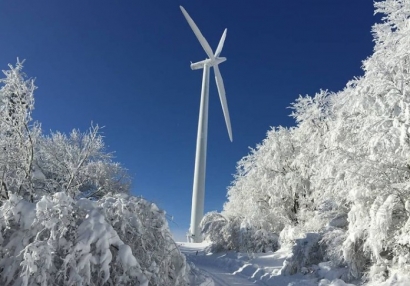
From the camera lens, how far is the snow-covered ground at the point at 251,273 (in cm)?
1140

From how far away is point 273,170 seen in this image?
29.5 m

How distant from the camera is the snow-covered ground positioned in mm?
11398

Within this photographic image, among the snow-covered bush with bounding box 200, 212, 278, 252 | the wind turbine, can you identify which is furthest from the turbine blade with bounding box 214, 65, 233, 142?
the snow-covered bush with bounding box 200, 212, 278, 252

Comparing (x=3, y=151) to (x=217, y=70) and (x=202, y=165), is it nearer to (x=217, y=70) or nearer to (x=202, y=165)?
(x=202, y=165)

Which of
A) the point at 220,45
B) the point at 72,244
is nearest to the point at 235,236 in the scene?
the point at 72,244

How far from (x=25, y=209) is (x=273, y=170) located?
2446 centimetres

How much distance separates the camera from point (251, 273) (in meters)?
16.3

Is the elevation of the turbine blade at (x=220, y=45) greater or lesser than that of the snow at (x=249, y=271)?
greater

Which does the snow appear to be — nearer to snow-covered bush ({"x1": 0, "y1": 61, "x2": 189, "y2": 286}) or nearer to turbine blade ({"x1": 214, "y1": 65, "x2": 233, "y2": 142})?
snow-covered bush ({"x1": 0, "y1": 61, "x2": 189, "y2": 286})

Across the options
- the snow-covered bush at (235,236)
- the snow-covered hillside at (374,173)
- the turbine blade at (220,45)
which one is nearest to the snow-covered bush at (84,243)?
the snow-covered hillside at (374,173)

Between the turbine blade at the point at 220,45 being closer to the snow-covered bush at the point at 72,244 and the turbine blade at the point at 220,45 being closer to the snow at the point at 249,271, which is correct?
the snow at the point at 249,271

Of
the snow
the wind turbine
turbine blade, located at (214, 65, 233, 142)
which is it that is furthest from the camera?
turbine blade, located at (214, 65, 233, 142)

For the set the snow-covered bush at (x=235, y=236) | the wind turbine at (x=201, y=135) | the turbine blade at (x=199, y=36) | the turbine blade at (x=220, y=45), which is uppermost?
the turbine blade at (x=220, y=45)

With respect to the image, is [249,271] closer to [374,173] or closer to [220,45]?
[374,173]
